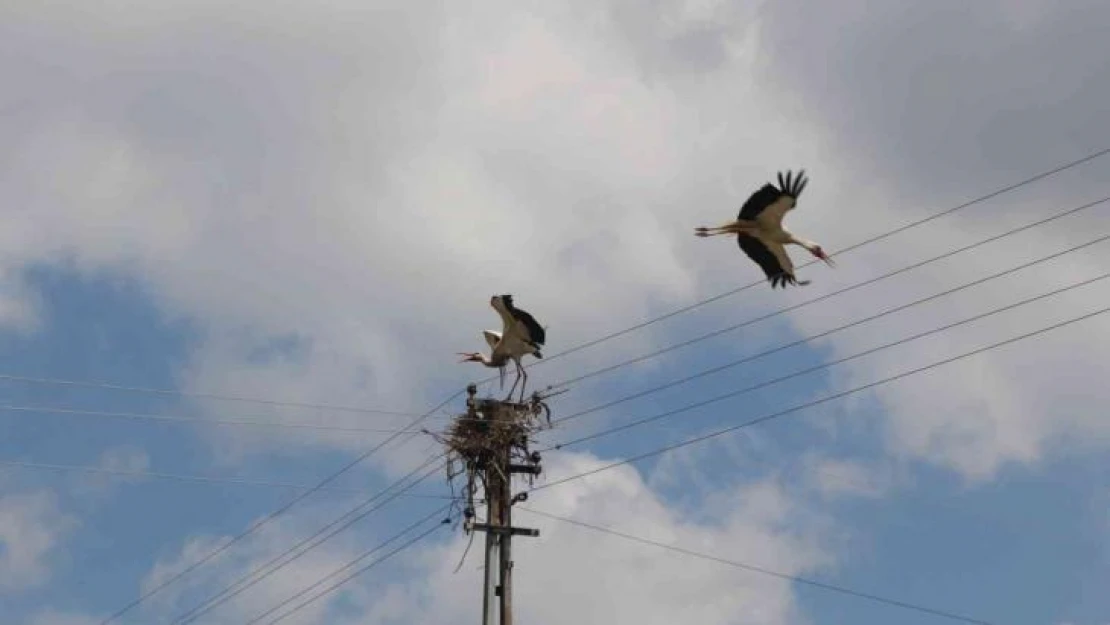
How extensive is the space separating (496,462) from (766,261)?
4901 millimetres

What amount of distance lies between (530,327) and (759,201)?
4400mm

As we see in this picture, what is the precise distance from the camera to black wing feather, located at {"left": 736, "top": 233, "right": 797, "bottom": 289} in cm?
3647

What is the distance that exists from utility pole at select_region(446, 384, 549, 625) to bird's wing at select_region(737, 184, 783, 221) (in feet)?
14.9

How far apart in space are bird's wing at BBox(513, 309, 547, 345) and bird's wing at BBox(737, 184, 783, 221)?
3901 millimetres

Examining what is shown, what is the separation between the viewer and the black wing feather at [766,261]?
3647 centimetres

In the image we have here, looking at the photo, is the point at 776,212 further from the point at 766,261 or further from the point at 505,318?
the point at 505,318

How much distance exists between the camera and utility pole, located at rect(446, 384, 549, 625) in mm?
37344

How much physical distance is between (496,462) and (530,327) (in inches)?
78.5

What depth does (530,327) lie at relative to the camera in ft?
127

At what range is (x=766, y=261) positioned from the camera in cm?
3653

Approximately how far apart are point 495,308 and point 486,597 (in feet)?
13.6

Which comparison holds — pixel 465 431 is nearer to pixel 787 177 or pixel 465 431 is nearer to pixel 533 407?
pixel 533 407

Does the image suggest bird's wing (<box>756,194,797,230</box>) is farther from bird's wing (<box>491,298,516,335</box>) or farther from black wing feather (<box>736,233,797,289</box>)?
bird's wing (<box>491,298,516,335</box>)

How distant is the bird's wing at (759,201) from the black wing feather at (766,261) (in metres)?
0.37
